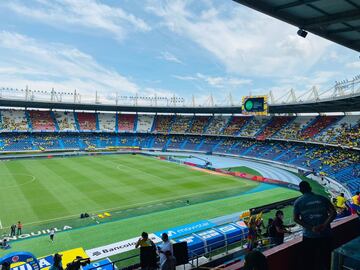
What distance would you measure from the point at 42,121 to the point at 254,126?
54195 millimetres

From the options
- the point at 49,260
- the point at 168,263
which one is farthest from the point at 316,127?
the point at 168,263

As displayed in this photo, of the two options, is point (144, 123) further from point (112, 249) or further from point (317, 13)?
point (317, 13)

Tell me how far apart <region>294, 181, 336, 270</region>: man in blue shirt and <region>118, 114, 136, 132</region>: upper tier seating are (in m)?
74.6

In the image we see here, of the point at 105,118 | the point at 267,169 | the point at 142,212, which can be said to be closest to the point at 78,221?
the point at 142,212

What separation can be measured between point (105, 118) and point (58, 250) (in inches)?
2578

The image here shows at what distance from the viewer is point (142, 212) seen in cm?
→ 2503

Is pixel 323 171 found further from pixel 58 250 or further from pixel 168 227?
pixel 58 250

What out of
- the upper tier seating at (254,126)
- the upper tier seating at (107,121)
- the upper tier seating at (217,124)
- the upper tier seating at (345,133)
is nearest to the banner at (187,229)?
the upper tier seating at (345,133)

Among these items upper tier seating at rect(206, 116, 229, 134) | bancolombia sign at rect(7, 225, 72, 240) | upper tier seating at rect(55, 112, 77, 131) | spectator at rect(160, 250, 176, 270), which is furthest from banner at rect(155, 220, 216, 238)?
upper tier seating at rect(55, 112, 77, 131)

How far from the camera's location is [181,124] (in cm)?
8031

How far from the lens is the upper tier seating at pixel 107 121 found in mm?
76438

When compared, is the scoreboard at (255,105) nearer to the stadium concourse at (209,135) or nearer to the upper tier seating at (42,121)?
the stadium concourse at (209,135)

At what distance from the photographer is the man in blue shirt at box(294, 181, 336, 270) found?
5000 mm

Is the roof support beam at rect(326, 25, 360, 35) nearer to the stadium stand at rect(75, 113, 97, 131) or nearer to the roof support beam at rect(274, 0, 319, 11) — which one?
the roof support beam at rect(274, 0, 319, 11)
